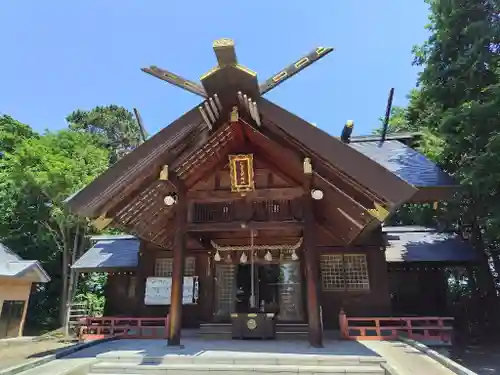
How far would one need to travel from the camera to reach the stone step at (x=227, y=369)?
5.10m

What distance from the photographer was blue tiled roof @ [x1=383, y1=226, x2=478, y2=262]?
11.0 meters

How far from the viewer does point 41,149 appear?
18.4m

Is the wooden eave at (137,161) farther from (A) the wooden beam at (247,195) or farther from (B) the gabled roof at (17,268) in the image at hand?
(B) the gabled roof at (17,268)

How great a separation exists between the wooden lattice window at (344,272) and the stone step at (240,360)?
503 centimetres

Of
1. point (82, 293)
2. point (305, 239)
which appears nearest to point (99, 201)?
point (305, 239)

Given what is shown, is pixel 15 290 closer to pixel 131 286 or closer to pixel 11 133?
pixel 131 286

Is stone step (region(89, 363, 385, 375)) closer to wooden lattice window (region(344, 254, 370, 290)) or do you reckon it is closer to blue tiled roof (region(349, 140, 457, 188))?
blue tiled roof (region(349, 140, 457, 188))

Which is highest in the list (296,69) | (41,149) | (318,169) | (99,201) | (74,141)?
(74,141)

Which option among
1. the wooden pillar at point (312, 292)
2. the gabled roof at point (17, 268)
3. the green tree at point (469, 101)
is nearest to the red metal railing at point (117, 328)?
the wooden pillar at point (312, 292)

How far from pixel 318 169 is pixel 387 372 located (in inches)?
144

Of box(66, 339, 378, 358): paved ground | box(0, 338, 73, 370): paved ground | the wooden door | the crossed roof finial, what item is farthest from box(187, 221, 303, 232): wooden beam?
the wooden door

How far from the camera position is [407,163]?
11086 millimetres

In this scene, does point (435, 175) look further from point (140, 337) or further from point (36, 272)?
point (36, 272)

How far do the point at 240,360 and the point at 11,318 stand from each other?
14.6 metres
